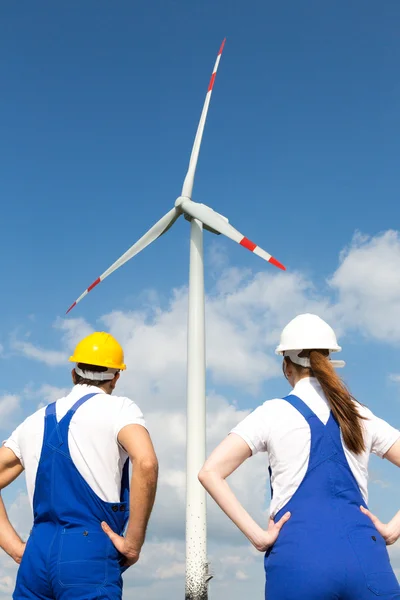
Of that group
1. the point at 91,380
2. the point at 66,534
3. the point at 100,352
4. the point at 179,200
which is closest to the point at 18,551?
the point at 66,534

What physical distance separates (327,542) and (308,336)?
1.64 metres

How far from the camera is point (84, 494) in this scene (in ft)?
19.4

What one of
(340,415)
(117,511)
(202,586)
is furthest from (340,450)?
(202,586)

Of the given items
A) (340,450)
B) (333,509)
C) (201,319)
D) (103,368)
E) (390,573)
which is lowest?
(390,573)

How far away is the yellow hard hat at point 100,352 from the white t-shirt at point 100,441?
1.76ft

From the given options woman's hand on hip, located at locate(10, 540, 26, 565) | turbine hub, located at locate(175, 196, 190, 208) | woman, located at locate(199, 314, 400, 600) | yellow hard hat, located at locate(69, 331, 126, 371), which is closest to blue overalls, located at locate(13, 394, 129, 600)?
yellow hard hat, located at locate(69, 331, 126, 371)

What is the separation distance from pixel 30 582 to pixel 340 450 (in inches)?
113

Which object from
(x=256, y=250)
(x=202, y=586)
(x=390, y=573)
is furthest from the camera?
(x=256, y=250)

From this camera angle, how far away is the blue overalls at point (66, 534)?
561cm

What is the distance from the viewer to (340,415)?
5.17m

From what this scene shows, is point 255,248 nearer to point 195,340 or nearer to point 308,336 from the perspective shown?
point 195,340

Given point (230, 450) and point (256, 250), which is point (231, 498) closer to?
point (230, 450)

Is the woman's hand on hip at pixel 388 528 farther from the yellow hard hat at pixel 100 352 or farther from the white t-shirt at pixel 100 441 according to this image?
the yellow hard hat at pixel 100 352

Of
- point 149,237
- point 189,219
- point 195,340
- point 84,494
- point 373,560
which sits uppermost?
point 189,219
